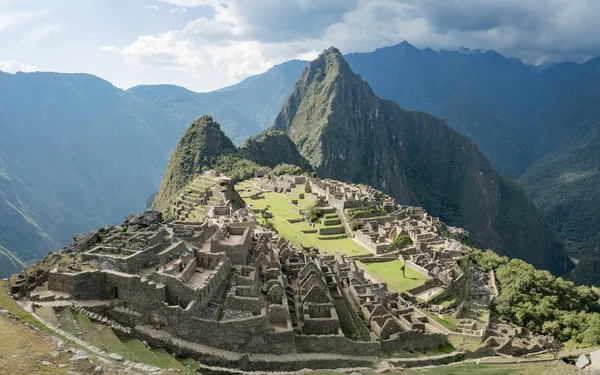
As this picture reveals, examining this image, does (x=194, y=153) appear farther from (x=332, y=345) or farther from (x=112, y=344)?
(x=112, y=344)

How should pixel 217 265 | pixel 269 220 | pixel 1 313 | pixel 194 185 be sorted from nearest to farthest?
pixel 1 313
pixel 217 265
pixel 269 220
pixel 194 185

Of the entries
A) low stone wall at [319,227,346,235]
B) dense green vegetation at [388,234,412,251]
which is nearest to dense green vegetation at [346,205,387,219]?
low stone wall at [319,227,346,235]

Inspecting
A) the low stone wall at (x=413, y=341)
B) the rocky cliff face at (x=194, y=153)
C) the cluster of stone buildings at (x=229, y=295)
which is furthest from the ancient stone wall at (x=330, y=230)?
the rocky cliff face at (x=194, y=153)

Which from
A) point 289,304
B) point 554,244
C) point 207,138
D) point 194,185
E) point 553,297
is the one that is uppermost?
→ point 207,138

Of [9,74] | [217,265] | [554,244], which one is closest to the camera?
[217,265]

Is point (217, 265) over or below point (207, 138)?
below

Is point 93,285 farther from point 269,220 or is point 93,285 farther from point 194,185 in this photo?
point 194,185

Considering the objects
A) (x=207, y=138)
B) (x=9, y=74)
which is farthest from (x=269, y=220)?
(x=9, y=74)
